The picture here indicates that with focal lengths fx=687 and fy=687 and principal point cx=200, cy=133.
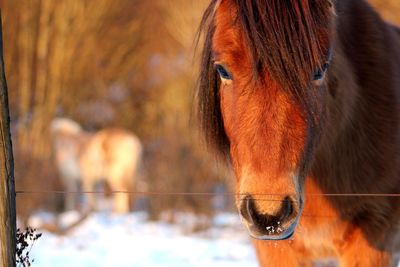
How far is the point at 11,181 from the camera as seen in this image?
9.12 ft

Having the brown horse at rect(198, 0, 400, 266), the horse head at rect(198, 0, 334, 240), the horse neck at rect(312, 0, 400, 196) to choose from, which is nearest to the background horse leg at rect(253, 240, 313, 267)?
Answer: the brown horse at rect(198, 0, 400, 266)

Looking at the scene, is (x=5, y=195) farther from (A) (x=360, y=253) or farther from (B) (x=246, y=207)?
(A) (x=360, y=253)

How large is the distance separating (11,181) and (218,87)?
1.07 metres

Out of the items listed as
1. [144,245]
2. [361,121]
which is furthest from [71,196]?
[361,121]

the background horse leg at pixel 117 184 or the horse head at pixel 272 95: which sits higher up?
the horse head at pixel 272 95

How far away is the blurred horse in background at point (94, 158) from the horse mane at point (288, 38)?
36.0ft

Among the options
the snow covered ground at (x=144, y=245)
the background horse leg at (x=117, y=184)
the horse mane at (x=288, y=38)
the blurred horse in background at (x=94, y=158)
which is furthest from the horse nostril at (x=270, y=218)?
the blurred horse in background at (x=94, y=158)

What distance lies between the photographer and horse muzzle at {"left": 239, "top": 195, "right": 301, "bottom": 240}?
102 inches

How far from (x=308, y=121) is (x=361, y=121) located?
978 millimetres

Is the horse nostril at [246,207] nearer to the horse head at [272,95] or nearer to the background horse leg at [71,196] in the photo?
the horse head at [272,95]

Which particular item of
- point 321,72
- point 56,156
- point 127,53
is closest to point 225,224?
point 56,156

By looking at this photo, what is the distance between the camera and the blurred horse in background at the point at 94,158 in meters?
14.8

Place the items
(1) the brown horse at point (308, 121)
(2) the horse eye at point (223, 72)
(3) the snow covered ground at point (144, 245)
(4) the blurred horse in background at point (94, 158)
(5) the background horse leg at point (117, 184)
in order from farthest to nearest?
1. (4) the blurred horse in background at point (94, 158)
2. (5) the background horse leg at point (117, 184)
3. (3) the snow covered ground at point (144, 245)
4. (2) the horse eye at point (223, 72)
5. (1) the brown horse at point (308, 121)

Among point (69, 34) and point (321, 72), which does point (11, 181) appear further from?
point (69, 34)
